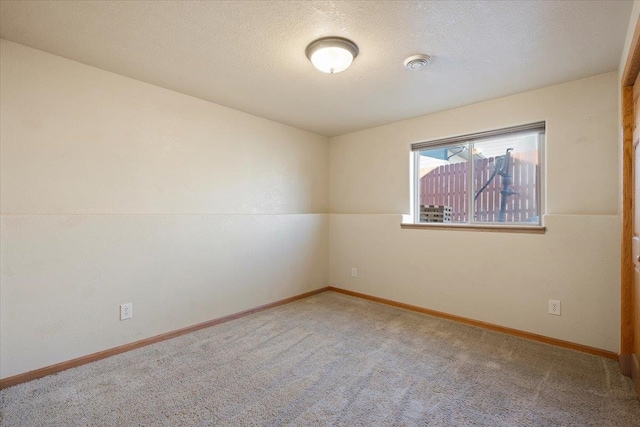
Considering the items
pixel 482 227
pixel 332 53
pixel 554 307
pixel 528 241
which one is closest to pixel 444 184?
pixel 482 227

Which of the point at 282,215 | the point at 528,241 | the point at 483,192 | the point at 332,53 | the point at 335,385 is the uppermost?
the point at 332,53

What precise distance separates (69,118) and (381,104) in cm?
275

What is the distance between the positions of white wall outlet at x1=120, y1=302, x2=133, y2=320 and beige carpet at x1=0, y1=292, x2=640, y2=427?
300mm

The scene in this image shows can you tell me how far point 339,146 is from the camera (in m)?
4.44

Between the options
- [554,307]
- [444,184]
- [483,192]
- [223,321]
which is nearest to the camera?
[554,307]

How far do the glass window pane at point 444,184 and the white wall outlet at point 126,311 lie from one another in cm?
318

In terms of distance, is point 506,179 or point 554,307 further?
point 506,179

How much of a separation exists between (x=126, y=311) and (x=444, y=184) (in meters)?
3.47

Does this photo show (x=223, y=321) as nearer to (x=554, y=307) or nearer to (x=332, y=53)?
(x=332, y=53)

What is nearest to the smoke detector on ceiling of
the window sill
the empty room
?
the empty room

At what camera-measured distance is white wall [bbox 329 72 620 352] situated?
2402 mm

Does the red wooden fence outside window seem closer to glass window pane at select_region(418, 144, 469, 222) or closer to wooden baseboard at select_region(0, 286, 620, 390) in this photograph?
glass window pane at select_region(418, 144, 469, 222)

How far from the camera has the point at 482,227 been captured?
2.99 metres

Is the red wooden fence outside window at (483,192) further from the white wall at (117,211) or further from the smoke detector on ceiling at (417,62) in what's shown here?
the white wall at (117,211)
